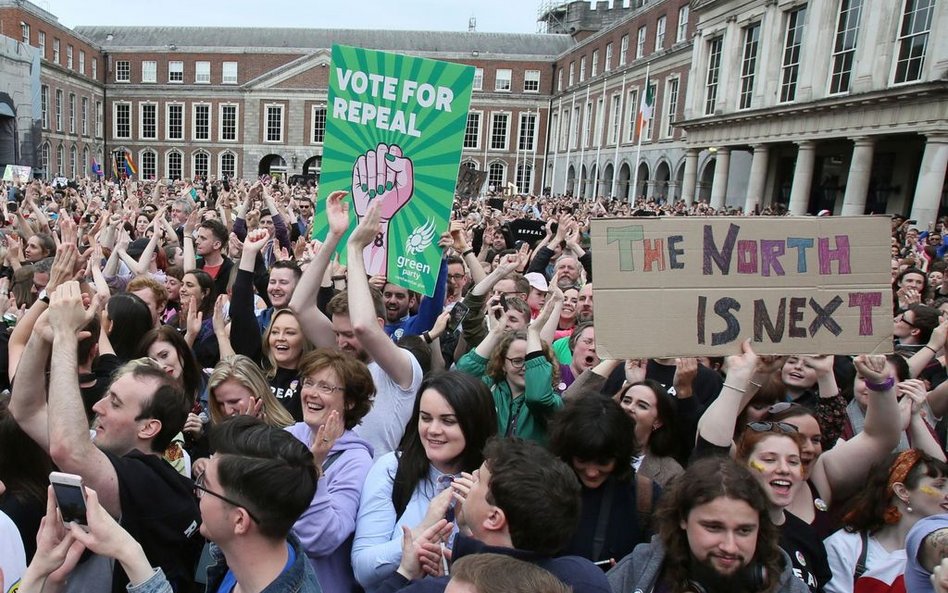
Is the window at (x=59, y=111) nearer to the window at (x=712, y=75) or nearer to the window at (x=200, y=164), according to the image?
the window at (x=200, y=164)

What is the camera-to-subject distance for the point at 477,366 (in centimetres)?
353

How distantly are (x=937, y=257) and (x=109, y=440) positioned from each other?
13.4 metres

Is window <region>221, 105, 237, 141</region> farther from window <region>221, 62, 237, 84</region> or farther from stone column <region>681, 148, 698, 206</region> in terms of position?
stone column <region>681, 148, 698, 206</region>

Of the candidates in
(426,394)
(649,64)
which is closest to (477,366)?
(426,394)

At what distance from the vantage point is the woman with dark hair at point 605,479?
2.41 meters

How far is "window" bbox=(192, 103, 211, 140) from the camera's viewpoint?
53188 millimetres

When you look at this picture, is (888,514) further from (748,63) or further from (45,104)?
(45,104)

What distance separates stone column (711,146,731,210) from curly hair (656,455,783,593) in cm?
2541

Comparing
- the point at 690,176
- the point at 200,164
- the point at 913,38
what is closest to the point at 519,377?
the point at 913,38

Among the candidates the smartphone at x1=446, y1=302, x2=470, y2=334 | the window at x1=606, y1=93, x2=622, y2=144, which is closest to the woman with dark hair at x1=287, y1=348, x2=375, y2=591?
the smartphone at x1=446, y1=302, x2=470, y2=334

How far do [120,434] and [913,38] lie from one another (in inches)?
807

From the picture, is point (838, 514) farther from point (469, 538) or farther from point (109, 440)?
point (109, 440)

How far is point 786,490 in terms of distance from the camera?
2469mm

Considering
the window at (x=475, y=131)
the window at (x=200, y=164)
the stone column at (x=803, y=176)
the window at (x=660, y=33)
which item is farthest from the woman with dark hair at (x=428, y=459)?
the window at (x=200, y=164)
